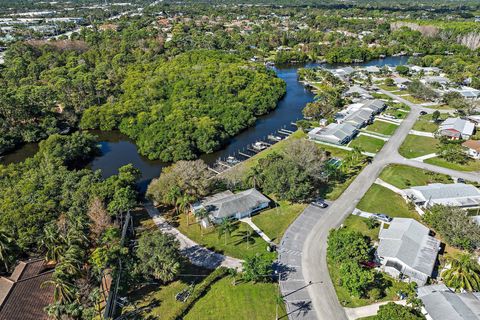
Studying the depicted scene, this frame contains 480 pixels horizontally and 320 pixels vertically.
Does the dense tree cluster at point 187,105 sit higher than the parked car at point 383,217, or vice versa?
the dense tree cluster at point 187,105

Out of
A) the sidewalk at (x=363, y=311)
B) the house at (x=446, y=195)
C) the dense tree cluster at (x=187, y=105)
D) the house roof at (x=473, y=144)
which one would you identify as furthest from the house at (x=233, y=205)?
the house roof at (x=473, y=144)

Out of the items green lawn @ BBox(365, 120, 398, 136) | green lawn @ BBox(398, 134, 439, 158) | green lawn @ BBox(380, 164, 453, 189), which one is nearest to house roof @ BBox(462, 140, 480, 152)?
green lawn @ BBox(398, 134, 439, 158)

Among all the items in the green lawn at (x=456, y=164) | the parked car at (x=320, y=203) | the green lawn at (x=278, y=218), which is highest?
the parked car at (x=320, y=203)

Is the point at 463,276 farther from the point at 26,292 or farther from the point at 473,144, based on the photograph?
the point at 26,292

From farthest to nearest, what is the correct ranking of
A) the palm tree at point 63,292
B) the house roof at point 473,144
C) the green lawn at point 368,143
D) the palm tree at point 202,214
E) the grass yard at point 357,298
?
the green lawn at point 368,143, the house roof at point 473,144, the palm tree at point 202,214, the grass yard at point 357,298, the palm tree at point 63,292

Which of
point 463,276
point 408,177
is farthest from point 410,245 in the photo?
point 408,177

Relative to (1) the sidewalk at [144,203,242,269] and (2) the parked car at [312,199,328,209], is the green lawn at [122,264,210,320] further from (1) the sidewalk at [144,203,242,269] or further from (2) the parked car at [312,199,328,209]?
(2) the parked car at [312,199,328,209]

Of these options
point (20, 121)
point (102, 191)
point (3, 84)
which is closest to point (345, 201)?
point (102, 191)

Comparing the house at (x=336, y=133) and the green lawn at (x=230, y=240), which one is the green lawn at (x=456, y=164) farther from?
the green lawn at (x=230, y=240)
